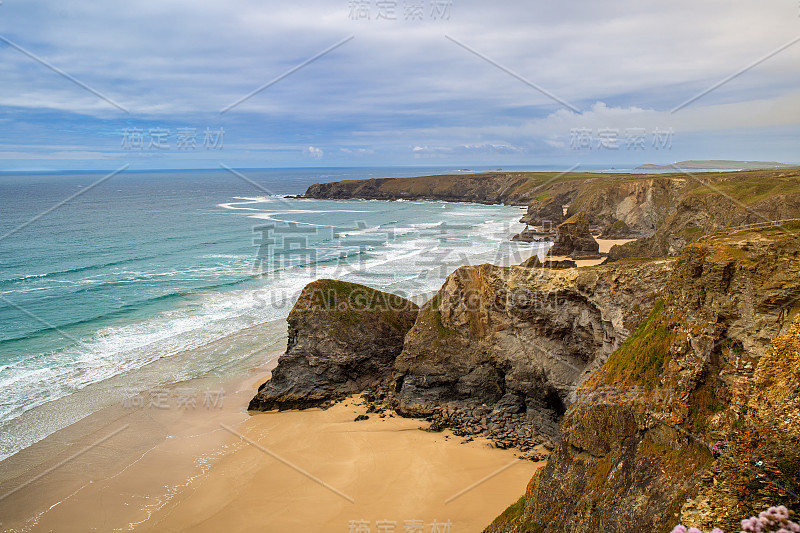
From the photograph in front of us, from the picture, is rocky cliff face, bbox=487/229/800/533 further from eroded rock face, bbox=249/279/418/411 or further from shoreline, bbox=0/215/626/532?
eroded rock face, bbox=249/279/418/411

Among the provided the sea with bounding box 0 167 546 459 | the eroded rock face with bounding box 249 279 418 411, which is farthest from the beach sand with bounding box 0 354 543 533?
the sea with bounding box 0 167 546 459

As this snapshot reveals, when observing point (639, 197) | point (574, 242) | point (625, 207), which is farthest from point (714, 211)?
point (625, 207)

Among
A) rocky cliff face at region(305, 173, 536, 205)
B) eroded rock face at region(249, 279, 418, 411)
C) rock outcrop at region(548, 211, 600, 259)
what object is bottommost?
eroded rock face at region(249, 279, 418, 411)

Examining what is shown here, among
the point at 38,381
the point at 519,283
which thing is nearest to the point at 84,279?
the point at 38,381

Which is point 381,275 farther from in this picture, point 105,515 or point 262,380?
point 105,515

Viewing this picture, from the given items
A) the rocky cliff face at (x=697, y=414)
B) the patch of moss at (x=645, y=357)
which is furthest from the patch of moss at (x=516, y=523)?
the patch of moss at (x=645, y=357)
